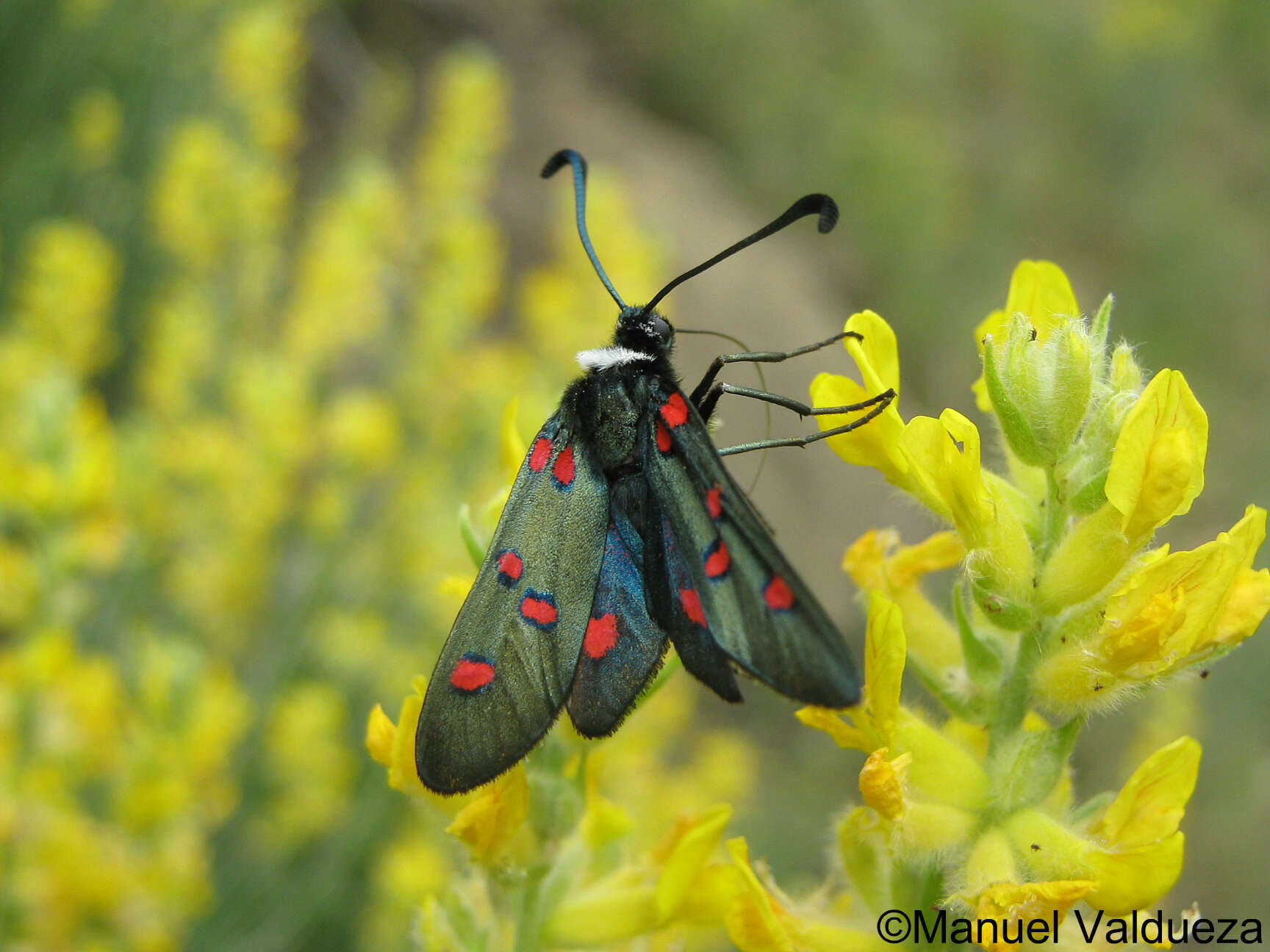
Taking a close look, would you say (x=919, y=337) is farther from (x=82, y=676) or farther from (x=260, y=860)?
(x=82, y=676)

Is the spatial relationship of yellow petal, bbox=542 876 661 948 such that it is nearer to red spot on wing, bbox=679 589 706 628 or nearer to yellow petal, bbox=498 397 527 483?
red spot on wing, bbox=679 589 706 628

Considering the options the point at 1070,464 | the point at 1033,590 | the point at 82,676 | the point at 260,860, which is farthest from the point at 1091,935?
the point at 260,860

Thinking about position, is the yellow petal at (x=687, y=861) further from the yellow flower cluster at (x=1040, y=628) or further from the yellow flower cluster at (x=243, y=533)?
the yellow flower cluster at (x=243, y=533)

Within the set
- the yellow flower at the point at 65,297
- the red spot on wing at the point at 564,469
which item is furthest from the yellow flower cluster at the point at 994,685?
the yellow flower at the point at 65,297

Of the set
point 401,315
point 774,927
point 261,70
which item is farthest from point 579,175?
point 261,70

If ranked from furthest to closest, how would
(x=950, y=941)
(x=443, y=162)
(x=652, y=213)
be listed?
(x=652, y=213)
(x=443, y=162)
(x=950, y=941)

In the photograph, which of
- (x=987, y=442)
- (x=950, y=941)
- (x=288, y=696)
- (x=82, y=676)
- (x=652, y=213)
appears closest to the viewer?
(x=950, y=941)

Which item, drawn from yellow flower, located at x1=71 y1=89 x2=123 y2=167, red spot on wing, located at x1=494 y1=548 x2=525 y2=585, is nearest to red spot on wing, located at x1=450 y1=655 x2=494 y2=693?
red spot on wing, located at x1=494 y1=548 x2=525 y2=585
